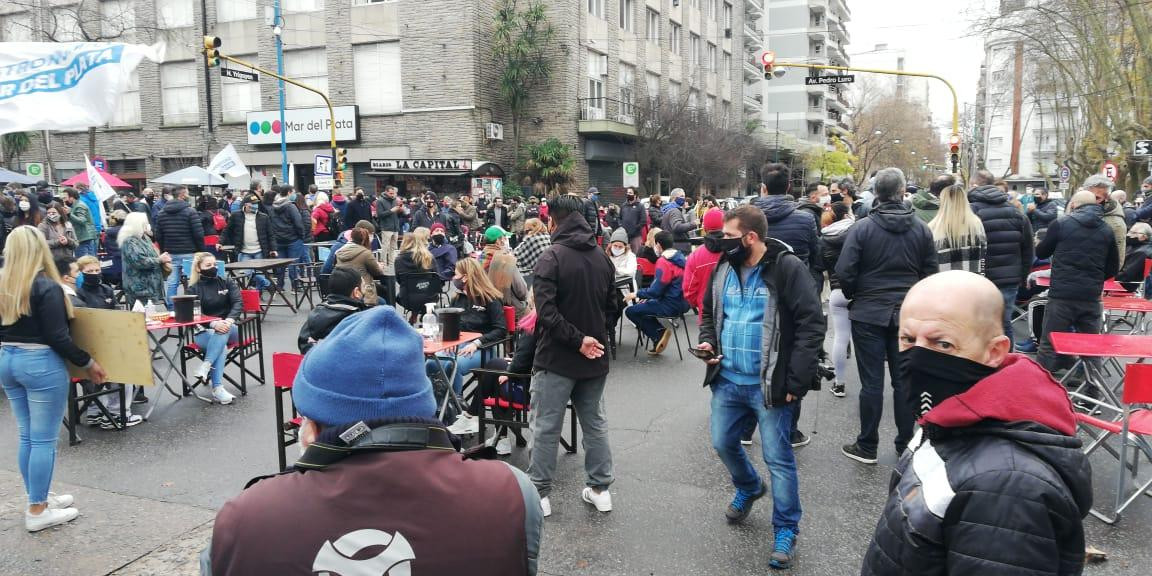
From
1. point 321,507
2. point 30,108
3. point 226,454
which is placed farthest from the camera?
point 226,454

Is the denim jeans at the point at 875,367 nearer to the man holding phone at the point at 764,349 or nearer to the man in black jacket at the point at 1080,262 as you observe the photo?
the man holding phone at the point at 764,349

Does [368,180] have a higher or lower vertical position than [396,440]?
higher

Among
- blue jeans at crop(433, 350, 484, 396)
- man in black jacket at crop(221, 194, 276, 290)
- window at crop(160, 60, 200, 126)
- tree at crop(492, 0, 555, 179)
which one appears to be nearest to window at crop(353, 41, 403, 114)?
tree at crop(492, 0, 555, 179)

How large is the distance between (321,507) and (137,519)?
13.0 feet

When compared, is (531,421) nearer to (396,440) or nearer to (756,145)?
(396,440)

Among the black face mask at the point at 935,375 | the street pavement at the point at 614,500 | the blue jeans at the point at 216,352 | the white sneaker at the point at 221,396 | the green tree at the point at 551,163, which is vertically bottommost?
the street pavement at the point at 614,500

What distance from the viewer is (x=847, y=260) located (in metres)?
5.20

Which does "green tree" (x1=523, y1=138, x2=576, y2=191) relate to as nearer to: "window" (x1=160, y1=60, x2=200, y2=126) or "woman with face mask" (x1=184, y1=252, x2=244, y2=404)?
"window" (x1=160, y1=60, x2=200, y2=126)

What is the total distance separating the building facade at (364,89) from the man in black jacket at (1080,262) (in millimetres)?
22205

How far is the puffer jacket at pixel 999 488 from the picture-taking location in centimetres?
158

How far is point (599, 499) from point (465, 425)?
5.43ft

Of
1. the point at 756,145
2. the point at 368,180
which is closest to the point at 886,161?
the point at 756,145

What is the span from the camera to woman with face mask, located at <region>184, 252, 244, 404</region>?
7301 mm

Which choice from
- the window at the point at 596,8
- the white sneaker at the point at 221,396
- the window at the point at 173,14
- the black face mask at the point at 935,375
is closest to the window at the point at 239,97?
the window at the point at 173,14
